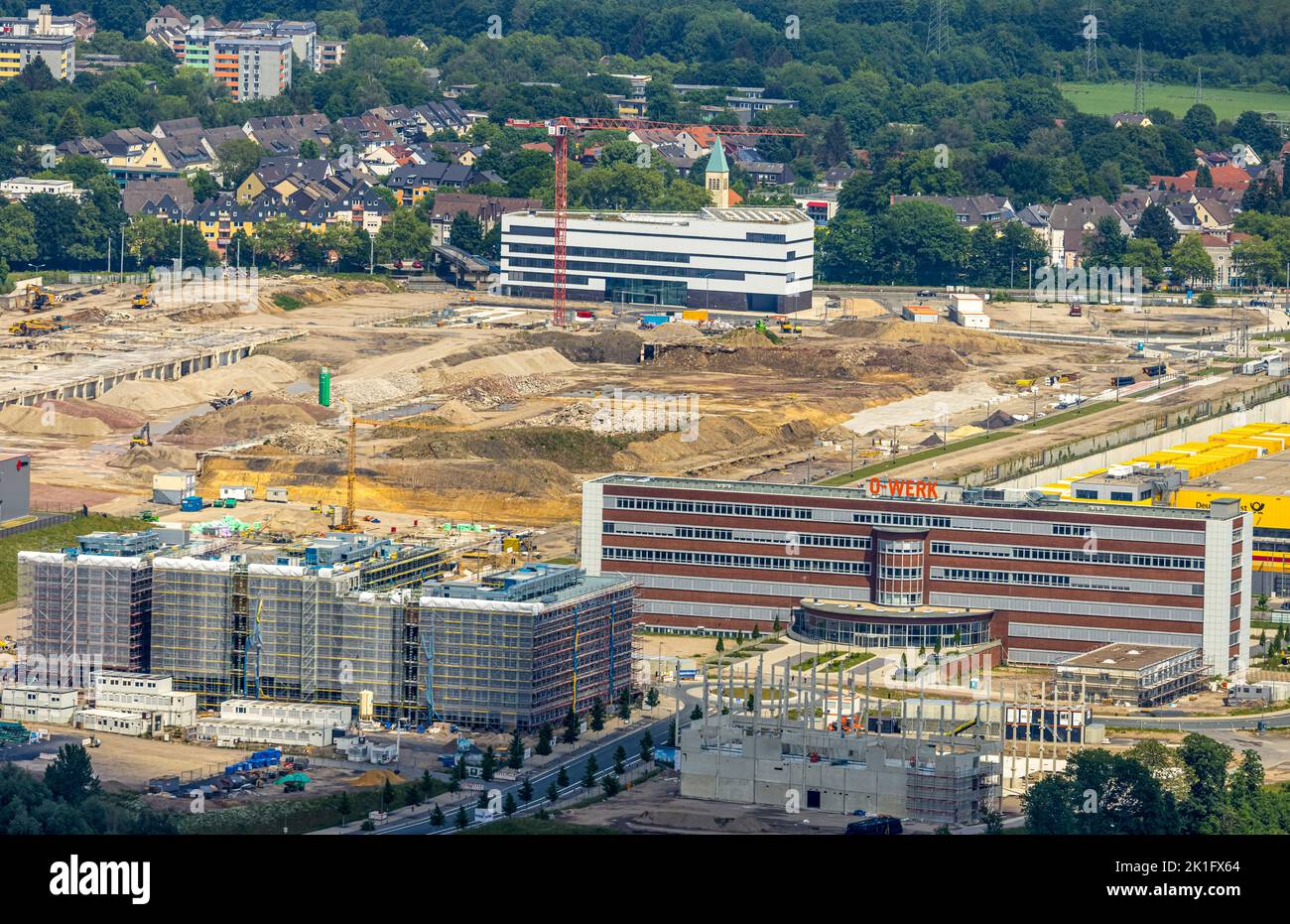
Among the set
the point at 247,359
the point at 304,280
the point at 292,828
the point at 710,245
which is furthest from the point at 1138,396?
the point at 292,828

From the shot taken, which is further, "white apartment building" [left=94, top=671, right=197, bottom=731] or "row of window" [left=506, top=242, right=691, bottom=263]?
"row of window" [left=506, top=242, right=691, bottom=263]

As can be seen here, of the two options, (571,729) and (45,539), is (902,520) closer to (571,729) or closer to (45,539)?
(571,729)

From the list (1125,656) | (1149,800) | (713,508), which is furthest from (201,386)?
(1149,800)

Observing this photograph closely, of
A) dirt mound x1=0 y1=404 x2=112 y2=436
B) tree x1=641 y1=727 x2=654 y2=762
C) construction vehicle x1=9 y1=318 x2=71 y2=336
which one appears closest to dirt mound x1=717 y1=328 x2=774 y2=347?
construction vehicle x1=9 y1=318 x2=71 y2=336

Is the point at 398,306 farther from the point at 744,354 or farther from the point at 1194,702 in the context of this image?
the point at 1194,702

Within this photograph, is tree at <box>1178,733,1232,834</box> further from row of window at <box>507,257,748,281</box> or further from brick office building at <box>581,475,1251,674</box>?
row of window at <box>507,257,748,281</box>

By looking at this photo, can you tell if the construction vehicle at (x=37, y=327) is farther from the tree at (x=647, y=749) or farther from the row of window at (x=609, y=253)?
the tree at (x=647, y=749)
